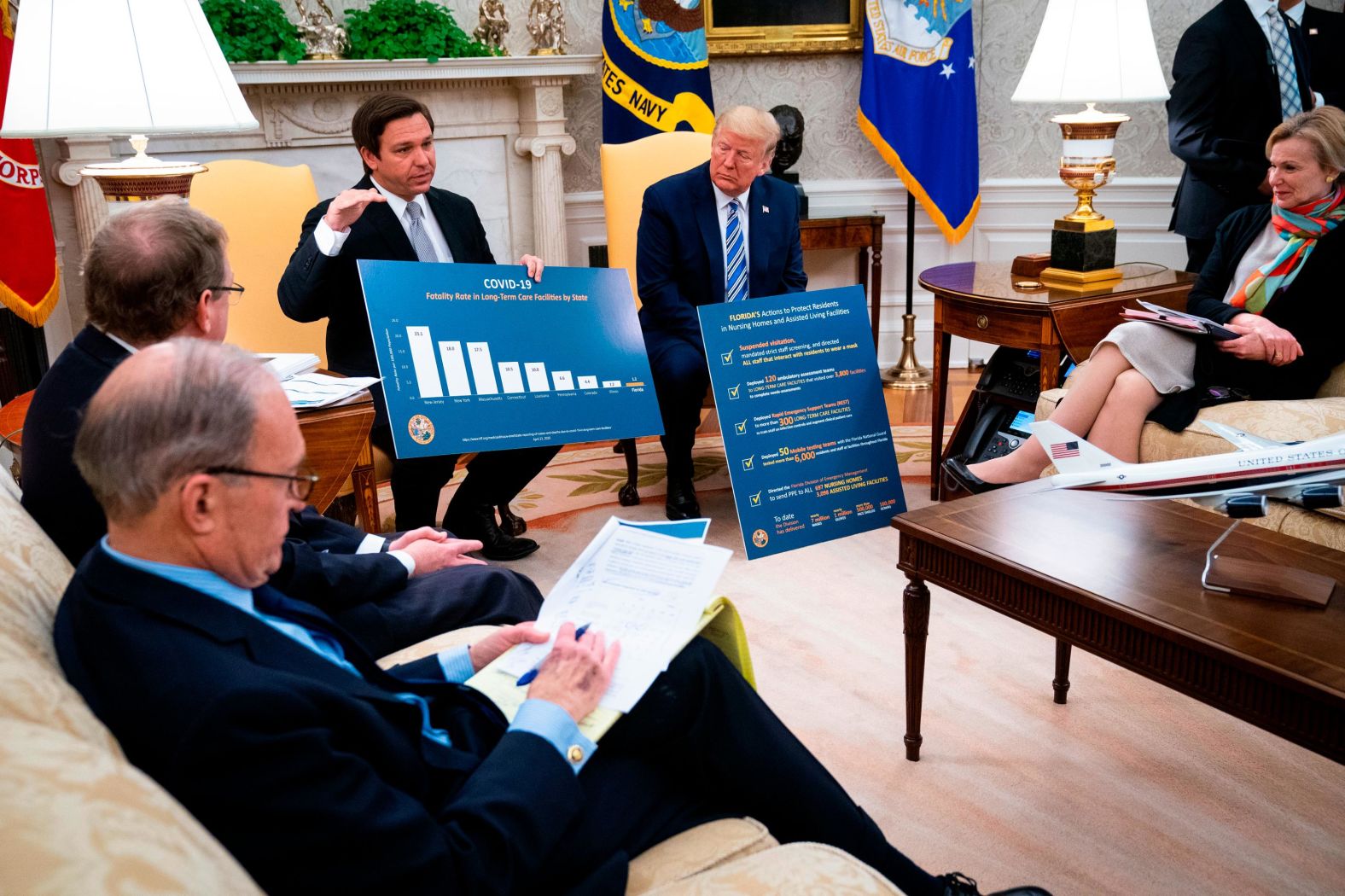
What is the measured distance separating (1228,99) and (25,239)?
164 inches

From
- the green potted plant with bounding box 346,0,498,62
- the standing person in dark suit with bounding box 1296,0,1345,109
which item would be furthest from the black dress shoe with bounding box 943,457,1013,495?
the green potted plant with bounding box 346,0,498,62

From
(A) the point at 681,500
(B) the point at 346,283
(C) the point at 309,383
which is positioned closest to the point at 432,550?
(C) the point at 309,383

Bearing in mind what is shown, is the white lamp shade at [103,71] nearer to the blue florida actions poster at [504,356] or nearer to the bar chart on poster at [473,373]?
the blue florida actions poster at [504,356]

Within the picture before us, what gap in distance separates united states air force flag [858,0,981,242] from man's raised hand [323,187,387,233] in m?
2.88

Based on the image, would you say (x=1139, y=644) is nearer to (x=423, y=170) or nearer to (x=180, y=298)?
(x=180, y=298)

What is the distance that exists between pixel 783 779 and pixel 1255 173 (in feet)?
11.3

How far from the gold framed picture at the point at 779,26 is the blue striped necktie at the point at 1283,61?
71.3 inches

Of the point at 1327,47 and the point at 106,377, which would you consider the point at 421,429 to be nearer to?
the point at 106,377

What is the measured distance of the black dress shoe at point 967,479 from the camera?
11.1 ft

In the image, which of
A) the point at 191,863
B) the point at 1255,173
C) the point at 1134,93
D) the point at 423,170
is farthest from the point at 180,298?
the point at 1255,173

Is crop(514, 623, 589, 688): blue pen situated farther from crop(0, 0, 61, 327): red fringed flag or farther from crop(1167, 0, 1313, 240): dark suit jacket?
crop(1167, 0, 1313, 240): dark suit jacket

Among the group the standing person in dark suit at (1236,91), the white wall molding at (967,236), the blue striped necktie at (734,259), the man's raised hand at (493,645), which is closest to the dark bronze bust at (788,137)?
the white wall molding at (967,236)

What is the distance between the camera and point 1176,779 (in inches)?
89.8

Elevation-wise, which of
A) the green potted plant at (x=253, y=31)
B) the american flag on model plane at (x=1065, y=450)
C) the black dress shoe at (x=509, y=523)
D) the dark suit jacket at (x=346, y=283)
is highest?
the green potted plant at (x=253, y=31)
